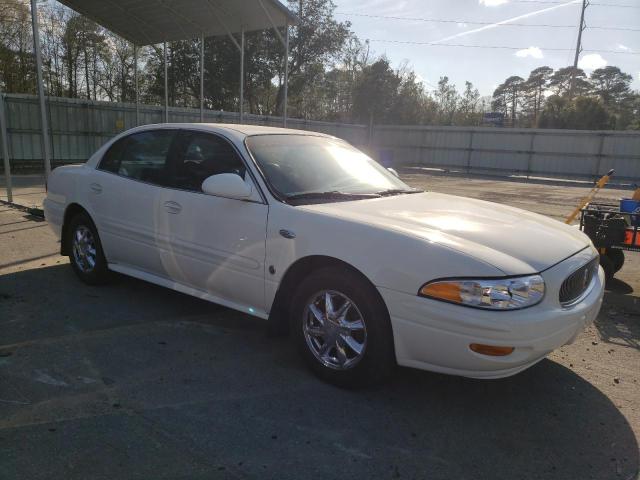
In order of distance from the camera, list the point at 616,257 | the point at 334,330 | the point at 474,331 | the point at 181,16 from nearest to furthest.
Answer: the point at 474,331, the point at 334,330, the point at 616,257, the point at 181,16

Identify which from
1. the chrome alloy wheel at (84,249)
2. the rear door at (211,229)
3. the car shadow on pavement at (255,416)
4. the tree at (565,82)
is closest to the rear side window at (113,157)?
the chrome alloy wheel at (84,249)

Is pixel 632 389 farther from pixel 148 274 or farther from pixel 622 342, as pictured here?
pixel 148 274

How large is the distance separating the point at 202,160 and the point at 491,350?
265cm

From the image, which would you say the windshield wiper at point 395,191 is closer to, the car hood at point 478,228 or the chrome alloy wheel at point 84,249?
the car hood at point 478,228

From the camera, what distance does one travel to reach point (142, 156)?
4574mm

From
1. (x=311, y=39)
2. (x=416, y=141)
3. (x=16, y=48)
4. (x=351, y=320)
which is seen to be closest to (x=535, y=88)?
(x=416, y=141)

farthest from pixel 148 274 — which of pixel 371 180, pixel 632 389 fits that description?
pixel 632 389

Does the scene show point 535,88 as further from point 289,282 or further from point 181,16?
point 289,282

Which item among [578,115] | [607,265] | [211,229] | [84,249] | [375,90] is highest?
[375,90]

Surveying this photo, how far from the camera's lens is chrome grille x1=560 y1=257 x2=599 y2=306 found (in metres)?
2.93

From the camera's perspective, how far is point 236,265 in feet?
11.8

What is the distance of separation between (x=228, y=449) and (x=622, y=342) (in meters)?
3.46

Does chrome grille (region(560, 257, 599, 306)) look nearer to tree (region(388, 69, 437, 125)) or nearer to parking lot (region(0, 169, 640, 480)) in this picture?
parking lot (region(0, 169, 640, 480))

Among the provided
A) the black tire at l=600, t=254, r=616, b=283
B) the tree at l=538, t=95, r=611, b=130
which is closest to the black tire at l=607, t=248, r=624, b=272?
the black tire at l=600, t=254, r=616, b=283
